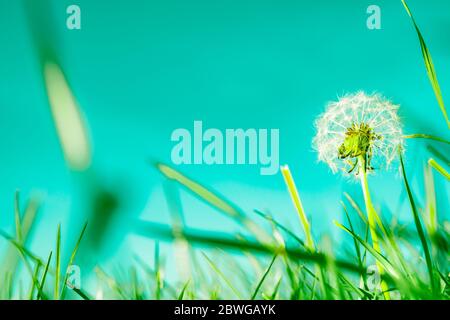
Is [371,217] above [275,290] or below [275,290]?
above

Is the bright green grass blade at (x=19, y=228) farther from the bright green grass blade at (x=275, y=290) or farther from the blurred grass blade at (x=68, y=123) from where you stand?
the bright green grass blade at (x=275, y=290)

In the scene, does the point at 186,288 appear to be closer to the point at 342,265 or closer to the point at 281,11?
the point at 342,265

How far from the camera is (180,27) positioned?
951 millimetres

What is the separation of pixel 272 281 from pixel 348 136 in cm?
27

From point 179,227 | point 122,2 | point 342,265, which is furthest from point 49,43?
point 342,265

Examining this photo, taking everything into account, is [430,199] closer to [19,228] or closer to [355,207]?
[355,207]

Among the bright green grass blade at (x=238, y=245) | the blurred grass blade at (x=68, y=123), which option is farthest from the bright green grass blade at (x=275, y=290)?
→ the blurred grass blade at (x=68, y=123)

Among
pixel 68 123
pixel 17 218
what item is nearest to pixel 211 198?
pixel 68 123

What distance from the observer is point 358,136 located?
2.37 feet

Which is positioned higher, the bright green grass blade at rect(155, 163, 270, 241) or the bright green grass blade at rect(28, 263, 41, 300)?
the bright green grass blade at rect(155, 163, 270, 241)

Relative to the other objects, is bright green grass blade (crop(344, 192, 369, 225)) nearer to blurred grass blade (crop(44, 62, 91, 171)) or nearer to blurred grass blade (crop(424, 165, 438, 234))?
blurred grass blade (crop(424, 165, 438, 234))

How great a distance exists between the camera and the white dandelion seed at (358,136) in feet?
2.35

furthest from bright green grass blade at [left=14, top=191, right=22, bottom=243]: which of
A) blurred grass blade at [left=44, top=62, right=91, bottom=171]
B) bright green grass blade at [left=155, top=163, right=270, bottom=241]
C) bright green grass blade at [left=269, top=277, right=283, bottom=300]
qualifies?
bright green grass blade at [left=269, top=277, right=283, bottom=300]

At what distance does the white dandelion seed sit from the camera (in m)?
0.72
